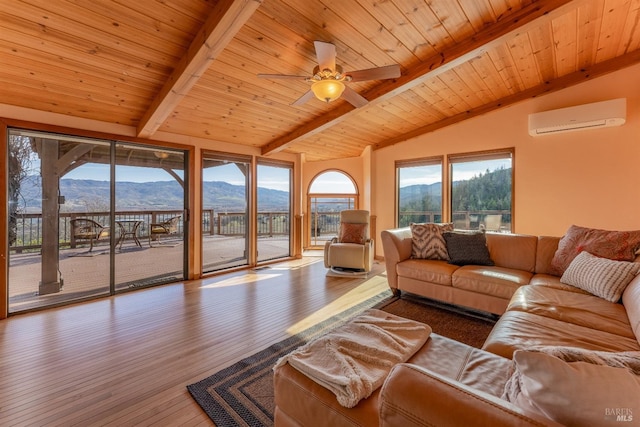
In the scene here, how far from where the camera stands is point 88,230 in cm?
406

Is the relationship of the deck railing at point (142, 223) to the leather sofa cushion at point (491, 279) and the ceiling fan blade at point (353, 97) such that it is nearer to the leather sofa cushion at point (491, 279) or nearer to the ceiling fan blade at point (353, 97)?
the ceiling fan blade at point (353, 97)

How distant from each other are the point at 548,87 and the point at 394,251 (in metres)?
3.14

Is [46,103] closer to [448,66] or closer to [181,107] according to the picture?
[181,107]

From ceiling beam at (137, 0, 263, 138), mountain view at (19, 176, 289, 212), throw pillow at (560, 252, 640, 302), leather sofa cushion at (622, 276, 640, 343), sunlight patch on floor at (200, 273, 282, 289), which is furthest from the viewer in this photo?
sunlight patch on floor at (200, 273, 282, 289)

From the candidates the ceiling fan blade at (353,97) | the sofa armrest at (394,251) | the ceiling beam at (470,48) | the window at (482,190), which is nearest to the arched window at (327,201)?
the window at (482,190)

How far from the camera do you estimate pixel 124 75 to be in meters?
2.66

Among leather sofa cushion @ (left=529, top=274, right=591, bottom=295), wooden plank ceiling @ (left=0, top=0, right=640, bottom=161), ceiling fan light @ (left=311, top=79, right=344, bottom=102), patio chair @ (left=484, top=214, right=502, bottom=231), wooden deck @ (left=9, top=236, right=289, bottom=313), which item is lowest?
wooden deck @ (left=9, top=236, right=289, bottom=313)

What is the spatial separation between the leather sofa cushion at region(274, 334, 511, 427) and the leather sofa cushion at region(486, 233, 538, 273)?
7.27 ft

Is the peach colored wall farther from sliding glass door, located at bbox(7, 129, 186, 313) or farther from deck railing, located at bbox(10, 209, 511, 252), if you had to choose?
sliding glass door, located at bbox(7, 129, 186, 313)

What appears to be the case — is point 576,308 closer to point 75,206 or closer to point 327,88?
point 327,88

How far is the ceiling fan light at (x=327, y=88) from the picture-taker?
244 centimetres

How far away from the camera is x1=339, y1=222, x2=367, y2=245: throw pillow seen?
4.71 m

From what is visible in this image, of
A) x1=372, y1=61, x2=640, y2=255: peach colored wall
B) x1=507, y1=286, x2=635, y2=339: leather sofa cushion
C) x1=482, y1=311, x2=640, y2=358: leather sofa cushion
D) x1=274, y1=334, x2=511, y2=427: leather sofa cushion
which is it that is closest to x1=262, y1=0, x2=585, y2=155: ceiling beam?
x1=372, y1=61, x2=640, y2=255: peach colored wall

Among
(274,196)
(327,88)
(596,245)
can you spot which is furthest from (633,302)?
(274,196)
